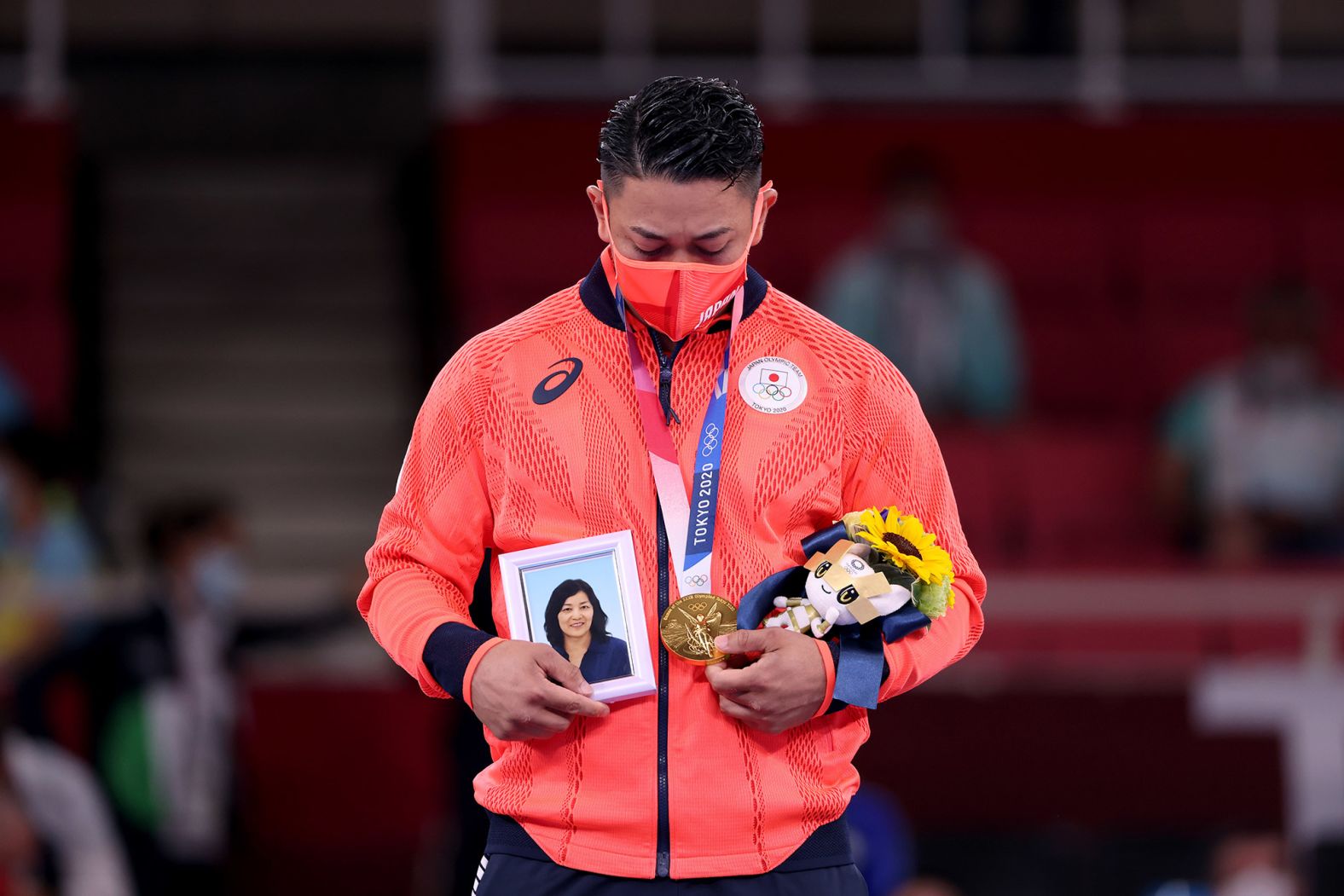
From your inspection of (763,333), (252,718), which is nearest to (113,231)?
(252,718)

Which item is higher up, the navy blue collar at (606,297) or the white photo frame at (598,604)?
the navy blue collar at (606,297)

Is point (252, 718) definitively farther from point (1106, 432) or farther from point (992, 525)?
point (1106, 432)

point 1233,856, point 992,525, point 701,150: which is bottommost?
point 1233,856

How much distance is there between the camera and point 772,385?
2557 mm

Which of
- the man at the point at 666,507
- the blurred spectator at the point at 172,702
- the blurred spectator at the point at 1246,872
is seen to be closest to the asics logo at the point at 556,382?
the man at the point at 666,507

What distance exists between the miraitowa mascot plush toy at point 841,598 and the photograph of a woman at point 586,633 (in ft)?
0.62

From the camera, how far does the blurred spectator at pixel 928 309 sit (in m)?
7.41

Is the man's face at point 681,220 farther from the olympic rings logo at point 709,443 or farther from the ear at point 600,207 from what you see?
the olympic rings logo at point 709,443

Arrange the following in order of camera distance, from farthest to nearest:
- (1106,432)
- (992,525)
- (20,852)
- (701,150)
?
(1106,432), (992,525), (20,852), (701,150)

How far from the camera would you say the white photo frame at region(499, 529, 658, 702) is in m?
2.42

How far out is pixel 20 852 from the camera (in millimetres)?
5547

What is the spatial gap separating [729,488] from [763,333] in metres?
0.24

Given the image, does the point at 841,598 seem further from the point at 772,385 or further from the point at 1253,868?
the point at 1253,868

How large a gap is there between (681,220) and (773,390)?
257 mm
